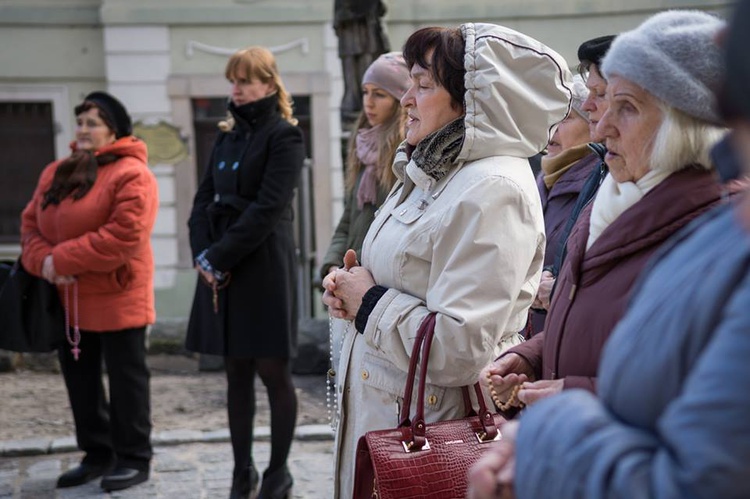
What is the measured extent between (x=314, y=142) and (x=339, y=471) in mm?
9441

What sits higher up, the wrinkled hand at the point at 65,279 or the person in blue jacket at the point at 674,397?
the person in blue jacket at the point at 674,397

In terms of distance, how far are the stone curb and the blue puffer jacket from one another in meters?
4.77

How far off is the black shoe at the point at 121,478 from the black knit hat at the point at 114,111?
5.72ft

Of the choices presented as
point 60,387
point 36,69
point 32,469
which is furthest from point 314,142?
point 32,469

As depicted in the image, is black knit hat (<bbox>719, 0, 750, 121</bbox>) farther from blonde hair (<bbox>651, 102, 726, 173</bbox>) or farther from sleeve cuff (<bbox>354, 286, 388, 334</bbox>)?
sleeve cuff (<bbox>354, 286, 388, 334</bbox>)

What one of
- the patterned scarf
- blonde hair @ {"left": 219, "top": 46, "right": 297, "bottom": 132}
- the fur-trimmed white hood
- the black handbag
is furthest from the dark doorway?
the fur-trimmed white hood

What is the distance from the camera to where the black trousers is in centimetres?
525

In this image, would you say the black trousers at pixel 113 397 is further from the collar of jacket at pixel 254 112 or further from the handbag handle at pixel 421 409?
the handbag handle at pixel 421 409

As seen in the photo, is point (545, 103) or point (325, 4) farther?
point (325, 4)

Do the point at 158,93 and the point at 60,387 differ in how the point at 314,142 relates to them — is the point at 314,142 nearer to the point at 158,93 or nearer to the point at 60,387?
the point at 158,93

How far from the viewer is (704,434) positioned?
3.86 ft

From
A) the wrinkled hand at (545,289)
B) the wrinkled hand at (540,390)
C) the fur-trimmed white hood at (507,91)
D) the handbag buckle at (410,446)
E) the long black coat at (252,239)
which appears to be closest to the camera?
the wrinkled hand at (540,390)

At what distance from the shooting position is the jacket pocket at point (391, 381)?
2791 millimetres

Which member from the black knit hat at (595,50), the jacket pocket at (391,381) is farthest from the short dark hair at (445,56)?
the jacket pocket at (391,381)
